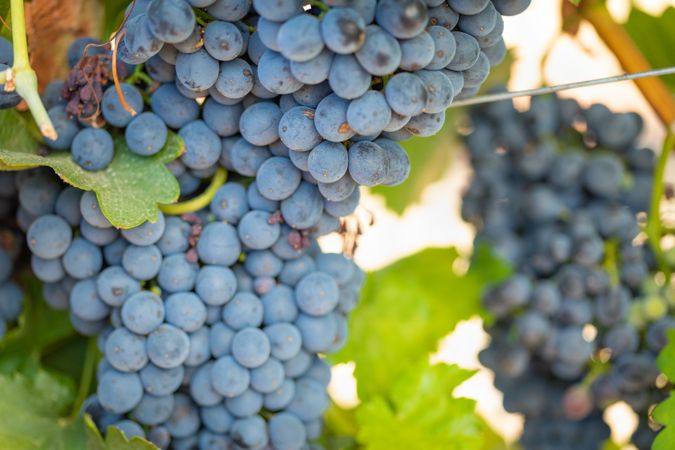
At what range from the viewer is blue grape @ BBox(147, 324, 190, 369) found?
65 centimetres

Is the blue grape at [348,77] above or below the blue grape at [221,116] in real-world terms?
above

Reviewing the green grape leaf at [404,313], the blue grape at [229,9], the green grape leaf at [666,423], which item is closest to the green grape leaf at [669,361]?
the green grape leaf at [666,423]

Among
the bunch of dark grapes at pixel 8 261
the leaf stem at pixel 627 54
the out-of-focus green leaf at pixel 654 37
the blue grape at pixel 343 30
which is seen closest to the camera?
the blue grape at pixel 343 30

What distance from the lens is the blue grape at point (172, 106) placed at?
2.08ft

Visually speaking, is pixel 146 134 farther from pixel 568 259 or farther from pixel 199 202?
pixel 568 259

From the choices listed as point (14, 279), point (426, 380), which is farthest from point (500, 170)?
point (14, 279)

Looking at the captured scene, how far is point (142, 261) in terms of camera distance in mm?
652

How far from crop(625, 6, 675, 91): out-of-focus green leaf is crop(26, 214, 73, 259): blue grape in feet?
2.39

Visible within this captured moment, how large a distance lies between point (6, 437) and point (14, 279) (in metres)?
0.17

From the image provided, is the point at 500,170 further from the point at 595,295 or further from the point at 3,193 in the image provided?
the point at 3,193

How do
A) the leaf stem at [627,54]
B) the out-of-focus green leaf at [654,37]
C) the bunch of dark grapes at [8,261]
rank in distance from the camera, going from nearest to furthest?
the bunch of dark grapes at [8,261], the leaf stem at [627,54], the out-of-focus green leaf at [654,37]

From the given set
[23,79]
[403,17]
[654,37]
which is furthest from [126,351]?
[654,37]

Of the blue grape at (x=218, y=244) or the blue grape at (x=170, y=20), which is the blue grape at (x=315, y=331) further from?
the blue grape at (x=170, y=20)

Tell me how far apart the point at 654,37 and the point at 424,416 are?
57 centimetres
